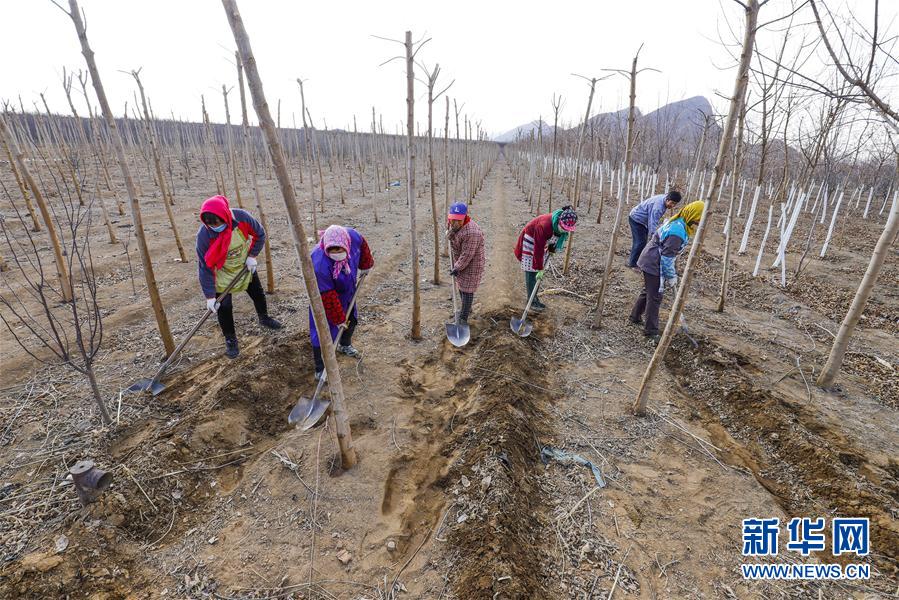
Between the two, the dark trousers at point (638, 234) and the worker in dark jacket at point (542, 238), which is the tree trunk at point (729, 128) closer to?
the worker in dark jacket at point (542, 238)

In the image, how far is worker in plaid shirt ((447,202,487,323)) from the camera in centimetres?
471

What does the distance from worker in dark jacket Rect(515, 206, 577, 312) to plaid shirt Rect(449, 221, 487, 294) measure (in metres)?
0.80

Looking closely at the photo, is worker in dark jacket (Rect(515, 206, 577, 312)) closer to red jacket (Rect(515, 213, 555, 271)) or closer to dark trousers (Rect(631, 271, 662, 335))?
red jacket (Rect(515, 213, 555, 271))

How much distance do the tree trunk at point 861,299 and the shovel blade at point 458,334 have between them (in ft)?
12.4

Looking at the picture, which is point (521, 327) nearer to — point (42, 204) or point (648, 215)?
point (648, 215)

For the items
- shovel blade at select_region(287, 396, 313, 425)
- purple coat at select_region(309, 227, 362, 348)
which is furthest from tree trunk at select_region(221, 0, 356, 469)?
purple coat at select_region(309, 227, 362, 348)

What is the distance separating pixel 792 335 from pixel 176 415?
23.9 ft

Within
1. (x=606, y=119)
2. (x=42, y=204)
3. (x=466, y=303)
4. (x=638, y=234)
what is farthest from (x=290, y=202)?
(x=606, y=119)

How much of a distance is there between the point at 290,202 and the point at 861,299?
16.8 ft

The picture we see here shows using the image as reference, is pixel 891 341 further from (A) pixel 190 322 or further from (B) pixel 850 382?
(A) pixel 190 322

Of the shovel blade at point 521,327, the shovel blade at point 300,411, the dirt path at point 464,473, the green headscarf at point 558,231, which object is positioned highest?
the green headscarf at point 558,231

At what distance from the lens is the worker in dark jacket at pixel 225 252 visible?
12.8ft

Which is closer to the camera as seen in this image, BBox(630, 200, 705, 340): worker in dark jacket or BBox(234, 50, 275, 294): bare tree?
BBox(630, 200, 705, 340): worker in dark jacket

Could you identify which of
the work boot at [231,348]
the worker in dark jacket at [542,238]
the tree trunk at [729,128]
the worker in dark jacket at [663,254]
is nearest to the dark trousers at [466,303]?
the worker in dark jacket at [542,238]
